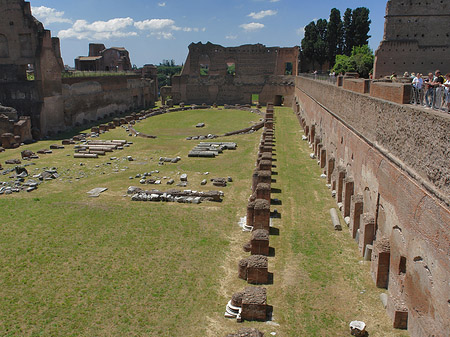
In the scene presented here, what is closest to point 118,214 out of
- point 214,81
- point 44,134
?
point 44,134

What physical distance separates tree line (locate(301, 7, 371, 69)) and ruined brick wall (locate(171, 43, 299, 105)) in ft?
10.7

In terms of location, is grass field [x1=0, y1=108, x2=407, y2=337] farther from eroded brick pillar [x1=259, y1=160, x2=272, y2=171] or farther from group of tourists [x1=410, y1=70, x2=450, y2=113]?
group of tourists [x1=410, y1=70, x2=450, y2=113]

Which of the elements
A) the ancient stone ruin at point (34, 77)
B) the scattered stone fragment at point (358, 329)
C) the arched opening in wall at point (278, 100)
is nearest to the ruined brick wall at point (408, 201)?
the scattered stone fragment at point (358, 329)

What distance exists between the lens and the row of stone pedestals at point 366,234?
7.58 m

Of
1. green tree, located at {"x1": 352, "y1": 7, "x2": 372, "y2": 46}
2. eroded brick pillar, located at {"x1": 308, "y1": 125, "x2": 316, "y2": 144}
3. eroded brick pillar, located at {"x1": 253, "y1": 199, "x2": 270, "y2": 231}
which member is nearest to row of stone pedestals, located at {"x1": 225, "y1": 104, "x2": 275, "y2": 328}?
eroded brick pillar, located at {"x1": 253, "y1": 199, "x2": 270, "y2": 231}

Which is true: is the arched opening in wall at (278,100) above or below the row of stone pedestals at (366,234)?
above

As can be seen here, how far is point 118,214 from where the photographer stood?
43.2 ft

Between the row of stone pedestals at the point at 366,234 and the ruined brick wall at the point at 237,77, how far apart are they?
30.6 metres

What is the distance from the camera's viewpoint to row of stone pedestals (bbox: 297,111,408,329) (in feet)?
24.9

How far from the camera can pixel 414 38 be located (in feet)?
91.6

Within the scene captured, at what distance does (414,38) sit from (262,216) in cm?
2253

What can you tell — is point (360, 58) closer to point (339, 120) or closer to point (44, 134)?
point (339, 120)

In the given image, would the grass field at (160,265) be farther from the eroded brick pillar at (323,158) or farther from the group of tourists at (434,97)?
the group of tourists at (434,97)

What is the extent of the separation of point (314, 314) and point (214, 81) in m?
41.5
